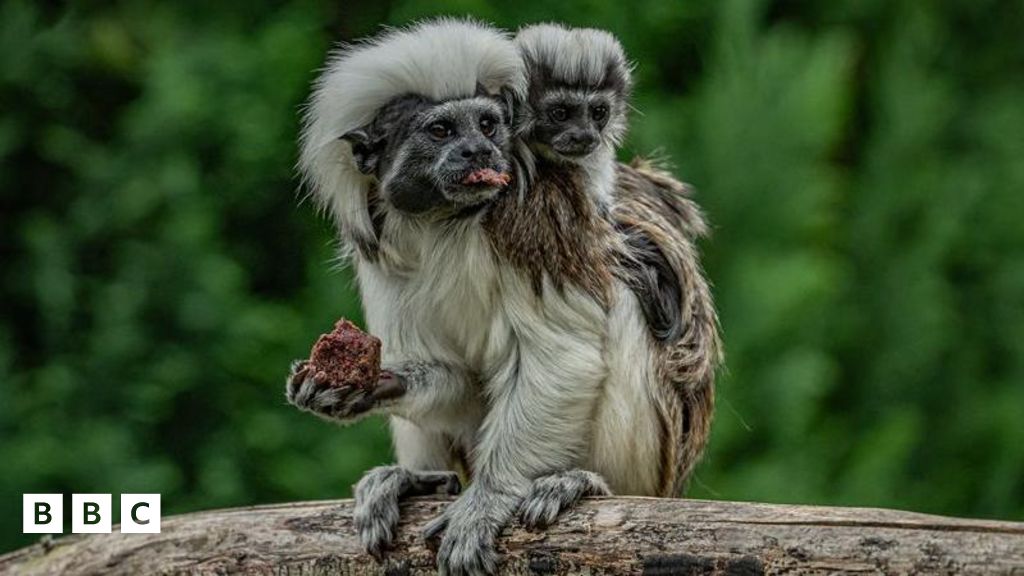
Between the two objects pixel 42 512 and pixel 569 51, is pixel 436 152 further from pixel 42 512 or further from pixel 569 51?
pixel 42 512

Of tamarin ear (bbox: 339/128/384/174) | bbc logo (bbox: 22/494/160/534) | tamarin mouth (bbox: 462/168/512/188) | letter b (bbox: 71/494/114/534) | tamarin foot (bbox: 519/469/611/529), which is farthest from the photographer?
letter b (bbox: 71/494/114/534)

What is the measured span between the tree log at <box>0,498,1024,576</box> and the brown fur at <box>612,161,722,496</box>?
706 millimetres

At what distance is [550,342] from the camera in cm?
668

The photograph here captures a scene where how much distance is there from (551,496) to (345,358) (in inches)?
33.3

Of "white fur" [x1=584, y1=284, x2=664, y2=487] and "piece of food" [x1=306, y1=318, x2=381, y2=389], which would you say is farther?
"white fur" [x1=584, y1=284, x2=664, y2=487]

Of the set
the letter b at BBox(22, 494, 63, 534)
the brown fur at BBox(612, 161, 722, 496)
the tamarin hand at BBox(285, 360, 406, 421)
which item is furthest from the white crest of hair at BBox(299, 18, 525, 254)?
the letter b at BBox(22, 494, 63, 534)

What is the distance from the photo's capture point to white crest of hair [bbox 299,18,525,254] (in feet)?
21.8

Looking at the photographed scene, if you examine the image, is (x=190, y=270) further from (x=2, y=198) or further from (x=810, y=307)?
(x=810, y=307)

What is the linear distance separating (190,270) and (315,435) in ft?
3.82

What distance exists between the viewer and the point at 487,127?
21.7 ft

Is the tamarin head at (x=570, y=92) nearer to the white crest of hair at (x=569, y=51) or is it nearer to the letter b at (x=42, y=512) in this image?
the white crest of hair at (x=569, y=51)

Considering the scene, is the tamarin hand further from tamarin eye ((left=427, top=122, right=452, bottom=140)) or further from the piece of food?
tamarin eye ((left=427, top=122, right=452, bottom=140))

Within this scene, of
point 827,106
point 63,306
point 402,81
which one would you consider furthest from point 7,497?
point 827,106

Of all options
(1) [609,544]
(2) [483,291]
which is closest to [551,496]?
(1) [609,544]
